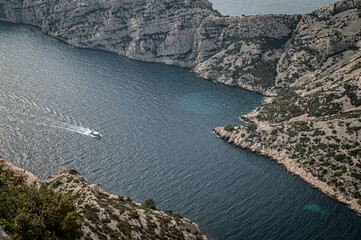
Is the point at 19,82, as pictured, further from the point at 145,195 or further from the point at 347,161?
the point at 347,161

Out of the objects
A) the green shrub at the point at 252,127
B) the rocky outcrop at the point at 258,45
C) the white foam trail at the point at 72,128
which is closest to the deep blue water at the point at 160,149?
the white foam trail at the point at 72,128

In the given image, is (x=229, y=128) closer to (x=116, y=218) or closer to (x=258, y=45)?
(x=116, y=218)

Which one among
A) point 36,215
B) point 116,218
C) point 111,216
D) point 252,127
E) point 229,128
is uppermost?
point 36,215

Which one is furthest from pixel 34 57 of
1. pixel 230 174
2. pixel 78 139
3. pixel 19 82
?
pixel 230 174

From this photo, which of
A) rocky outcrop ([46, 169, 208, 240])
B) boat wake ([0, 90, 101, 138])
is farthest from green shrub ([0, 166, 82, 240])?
boat wake ([0, 90, 101, 138])

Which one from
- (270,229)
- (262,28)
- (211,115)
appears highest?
(262,28)

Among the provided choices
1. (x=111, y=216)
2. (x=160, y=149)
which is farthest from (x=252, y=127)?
(x=111, y=216)

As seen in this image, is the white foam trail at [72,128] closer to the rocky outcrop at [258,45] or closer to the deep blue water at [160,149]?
the deep blue water at [160,149]
